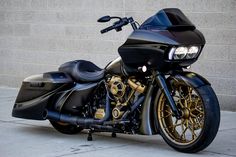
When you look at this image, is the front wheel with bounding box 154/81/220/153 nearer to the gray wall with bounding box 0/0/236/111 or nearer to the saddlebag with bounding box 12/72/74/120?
the saddlebag with bounding box 12/72/74/120

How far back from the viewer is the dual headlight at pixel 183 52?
6812 millimetres

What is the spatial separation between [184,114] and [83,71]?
Answer: 157 centimetres

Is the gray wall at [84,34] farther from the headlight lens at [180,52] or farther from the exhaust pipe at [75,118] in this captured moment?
the headlight lens at [180,52]

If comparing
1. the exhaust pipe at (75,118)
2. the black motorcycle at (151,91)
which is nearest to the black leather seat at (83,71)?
A: the black motorcycle at (151,91)

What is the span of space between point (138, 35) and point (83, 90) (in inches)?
42.8

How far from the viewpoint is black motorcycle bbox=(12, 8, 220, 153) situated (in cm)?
679

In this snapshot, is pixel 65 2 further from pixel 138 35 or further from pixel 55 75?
pixel 138 35

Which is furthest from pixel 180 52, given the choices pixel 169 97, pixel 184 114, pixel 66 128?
pixel 66 128

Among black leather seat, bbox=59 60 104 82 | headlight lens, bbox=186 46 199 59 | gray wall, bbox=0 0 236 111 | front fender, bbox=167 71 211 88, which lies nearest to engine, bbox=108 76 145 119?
black leather seat, bbox=59 60 104 82

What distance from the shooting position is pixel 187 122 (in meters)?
6.93

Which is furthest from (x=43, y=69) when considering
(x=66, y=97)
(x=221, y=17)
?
(x=66, y=97)

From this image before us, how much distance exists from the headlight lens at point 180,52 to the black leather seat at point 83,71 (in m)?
1.15

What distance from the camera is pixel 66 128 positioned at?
8266 millimetres

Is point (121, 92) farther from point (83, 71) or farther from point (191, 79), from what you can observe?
point (191, 79)
